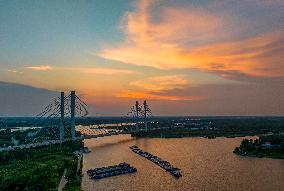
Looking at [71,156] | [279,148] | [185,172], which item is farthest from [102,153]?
[279,148]

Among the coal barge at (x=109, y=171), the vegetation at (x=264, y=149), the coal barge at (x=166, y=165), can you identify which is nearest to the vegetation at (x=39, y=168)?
the coal barge at (x=109, y=171)

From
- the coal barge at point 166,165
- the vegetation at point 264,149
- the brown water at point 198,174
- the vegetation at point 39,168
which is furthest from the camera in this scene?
the vegetation at point 264,149

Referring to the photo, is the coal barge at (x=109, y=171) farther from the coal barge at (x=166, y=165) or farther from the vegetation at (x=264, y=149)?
the vegetation at (x=264, y=149)

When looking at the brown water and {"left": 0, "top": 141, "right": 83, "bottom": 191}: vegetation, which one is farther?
the brown water

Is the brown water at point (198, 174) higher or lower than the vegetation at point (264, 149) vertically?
lower

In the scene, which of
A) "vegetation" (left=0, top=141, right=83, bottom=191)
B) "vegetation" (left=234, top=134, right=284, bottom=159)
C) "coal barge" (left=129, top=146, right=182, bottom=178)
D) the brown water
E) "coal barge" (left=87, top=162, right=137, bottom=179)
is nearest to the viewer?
"vegetation" (left=0, top=141, right=83, bottom=191)

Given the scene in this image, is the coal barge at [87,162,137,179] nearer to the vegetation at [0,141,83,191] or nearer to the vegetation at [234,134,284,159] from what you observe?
the vegetation at [0,141,83,191]

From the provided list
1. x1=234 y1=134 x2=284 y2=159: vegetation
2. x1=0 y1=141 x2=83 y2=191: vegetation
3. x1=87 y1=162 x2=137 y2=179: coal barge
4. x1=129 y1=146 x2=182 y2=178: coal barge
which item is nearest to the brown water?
x1=129 y1=146 x2=182 y2=178: coal barge

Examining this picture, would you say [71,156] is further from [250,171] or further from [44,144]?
[250,171]

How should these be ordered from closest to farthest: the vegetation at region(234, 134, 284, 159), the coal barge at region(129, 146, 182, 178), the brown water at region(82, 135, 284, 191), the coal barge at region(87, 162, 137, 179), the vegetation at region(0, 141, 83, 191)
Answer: the vegetation at region(0, 141, 83, 191)
the brown water at region(82, 135, 284, 191)
the coal barge at region(129, 146, 182, 178)
the coal barge at region(87, 162, 137, 179)
the vegetation at region(234, 134, 284, 159)
